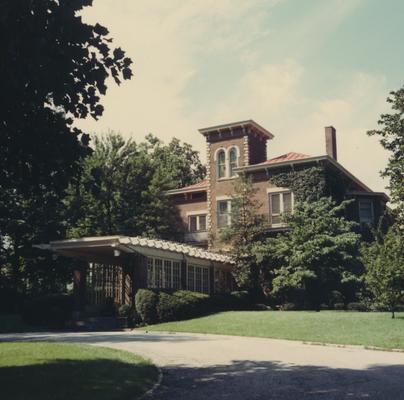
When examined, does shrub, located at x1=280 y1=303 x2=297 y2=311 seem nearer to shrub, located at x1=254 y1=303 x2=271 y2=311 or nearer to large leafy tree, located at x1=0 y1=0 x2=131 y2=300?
shrub, located at x1=254 y1=303 x2=271 y2=311

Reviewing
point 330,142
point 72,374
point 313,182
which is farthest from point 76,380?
point 330,142

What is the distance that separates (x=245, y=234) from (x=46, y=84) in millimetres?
26773

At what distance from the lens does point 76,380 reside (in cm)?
966

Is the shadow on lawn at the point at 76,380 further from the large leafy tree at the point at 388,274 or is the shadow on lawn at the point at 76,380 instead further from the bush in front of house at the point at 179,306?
the large leafy tree at the point at 388,274

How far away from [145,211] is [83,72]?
104ft

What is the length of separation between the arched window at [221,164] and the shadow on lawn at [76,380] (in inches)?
1205

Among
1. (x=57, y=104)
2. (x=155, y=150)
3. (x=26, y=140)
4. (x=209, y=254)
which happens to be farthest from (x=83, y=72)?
(x=155, y=150)

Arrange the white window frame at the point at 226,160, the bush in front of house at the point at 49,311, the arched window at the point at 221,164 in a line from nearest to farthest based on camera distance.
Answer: the bush in front of house at the point at 49,311, the white window frame at the point at 226,160, the arched window at the point at 221,164

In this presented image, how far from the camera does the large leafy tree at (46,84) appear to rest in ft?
31.0

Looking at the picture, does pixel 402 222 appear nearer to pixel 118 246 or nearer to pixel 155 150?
pixel 118 246

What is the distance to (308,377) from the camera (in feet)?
34.4

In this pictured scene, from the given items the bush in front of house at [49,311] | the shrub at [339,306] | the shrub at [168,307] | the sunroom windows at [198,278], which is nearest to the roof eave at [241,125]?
the sunroom windows at [198,278]

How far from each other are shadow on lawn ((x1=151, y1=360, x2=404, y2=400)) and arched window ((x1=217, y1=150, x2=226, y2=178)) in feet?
99.0

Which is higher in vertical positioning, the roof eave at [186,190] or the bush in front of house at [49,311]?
the roof eave at [186,190]
